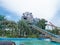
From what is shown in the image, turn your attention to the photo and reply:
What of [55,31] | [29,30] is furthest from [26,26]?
[55,31]

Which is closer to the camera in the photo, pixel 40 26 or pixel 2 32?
pixel 2 32

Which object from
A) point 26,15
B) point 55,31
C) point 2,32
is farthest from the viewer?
point 26,15

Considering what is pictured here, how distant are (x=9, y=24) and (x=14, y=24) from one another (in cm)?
27

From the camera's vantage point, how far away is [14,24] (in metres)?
8.95

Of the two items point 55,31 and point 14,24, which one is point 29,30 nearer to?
point 14,24

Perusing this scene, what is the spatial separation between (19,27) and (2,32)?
947 mm

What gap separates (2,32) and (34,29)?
2.00m

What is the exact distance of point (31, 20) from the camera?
1031 centimetres

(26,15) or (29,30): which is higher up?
(26,15)

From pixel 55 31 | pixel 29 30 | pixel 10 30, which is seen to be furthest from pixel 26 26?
pixel 55 31

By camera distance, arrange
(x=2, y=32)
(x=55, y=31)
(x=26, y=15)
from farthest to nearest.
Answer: (x=26, y=15) → (x=55, y=31) → (x=2, y=32)

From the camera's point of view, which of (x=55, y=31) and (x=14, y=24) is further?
(x=55, y=31)

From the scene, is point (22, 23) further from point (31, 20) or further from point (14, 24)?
point (31, 20)

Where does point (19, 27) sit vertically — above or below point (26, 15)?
below
